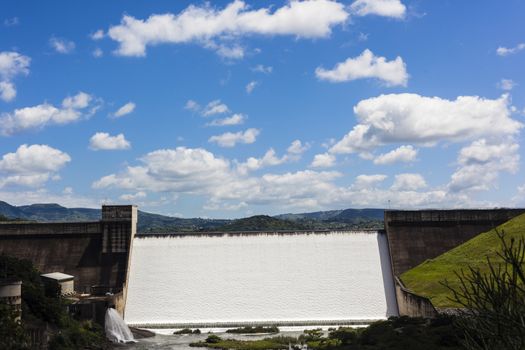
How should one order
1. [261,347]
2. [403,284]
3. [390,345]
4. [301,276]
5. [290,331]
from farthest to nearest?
[301,276], [403,284], [290,331], [261,347], [390,345]

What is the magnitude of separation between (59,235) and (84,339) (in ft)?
63.9

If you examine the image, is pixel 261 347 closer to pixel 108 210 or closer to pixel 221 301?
pixel 221 301

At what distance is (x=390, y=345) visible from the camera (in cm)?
3152

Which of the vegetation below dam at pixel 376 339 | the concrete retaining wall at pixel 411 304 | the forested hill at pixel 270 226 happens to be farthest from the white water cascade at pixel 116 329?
the forested hill at pixel 270 226

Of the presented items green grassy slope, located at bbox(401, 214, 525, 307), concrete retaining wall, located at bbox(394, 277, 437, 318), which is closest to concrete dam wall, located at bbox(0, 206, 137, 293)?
concrete retaining wall, located at bbox(394, 277, 437, 318)

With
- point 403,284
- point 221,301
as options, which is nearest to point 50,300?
point 221,301

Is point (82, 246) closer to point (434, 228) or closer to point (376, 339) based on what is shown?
point (376, 339)

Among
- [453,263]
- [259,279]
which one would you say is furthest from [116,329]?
[453,263]

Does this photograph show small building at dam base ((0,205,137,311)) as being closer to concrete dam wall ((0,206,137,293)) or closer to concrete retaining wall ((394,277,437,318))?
concrete dam wall ((0,206,137,293))

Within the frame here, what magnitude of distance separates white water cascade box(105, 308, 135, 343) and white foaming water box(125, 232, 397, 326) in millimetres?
4331

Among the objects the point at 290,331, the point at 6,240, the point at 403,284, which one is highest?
the point at 6,240

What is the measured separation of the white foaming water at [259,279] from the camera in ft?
159

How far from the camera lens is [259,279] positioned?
5147cm

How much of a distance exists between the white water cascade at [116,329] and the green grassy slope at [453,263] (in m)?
23.4
